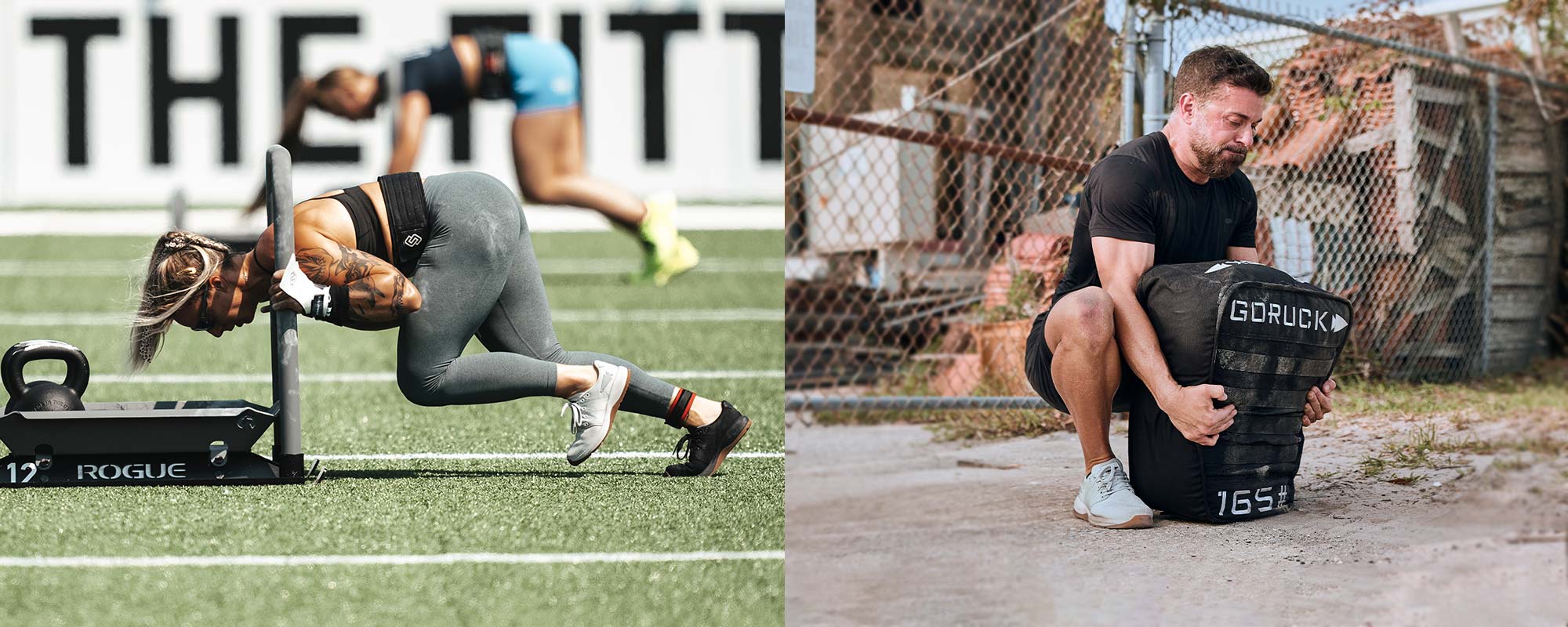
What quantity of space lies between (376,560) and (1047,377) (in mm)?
1774

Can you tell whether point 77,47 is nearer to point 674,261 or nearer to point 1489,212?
point 674,261

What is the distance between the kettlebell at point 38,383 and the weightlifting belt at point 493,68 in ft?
5.81

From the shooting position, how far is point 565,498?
3.15m

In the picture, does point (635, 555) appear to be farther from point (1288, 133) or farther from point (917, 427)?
point (1288, 133)

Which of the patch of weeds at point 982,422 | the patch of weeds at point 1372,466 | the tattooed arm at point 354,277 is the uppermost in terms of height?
the tattooed arm at point 354,277

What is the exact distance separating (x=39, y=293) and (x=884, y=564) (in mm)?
7795

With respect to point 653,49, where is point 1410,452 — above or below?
below

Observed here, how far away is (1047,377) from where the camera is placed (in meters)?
3.37

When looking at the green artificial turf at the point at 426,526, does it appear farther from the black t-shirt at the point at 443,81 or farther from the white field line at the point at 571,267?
the white field line at the point at 571,267

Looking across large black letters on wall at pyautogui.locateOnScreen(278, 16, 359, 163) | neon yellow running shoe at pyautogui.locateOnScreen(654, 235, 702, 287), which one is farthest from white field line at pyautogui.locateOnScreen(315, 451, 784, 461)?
large black letters on wall at pyautogui.locateOnScreen(278, 16, 359, 163)

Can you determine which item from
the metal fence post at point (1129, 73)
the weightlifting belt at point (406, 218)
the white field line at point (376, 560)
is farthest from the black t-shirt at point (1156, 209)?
the weightlifting belt at point (406, 218)

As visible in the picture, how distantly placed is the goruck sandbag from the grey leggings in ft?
4.84

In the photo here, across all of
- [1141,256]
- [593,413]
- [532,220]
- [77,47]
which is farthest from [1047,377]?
[532,220]

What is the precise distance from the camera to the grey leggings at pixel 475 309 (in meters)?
3.15
